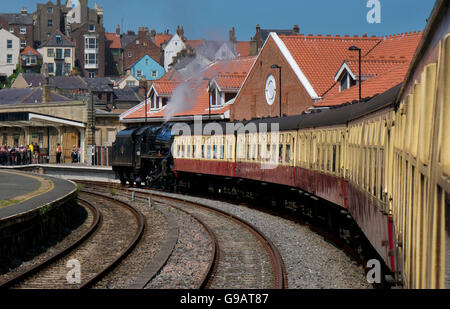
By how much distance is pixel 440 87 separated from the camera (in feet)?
12.2

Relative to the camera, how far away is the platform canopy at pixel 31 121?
51844 mm

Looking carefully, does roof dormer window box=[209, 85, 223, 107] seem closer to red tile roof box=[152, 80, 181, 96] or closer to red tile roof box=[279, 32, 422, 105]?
red tile roof box=[152, 80, 181, 96]


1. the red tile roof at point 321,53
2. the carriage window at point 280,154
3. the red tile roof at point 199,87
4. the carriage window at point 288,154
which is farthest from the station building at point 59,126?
the carriage window at point 288,154

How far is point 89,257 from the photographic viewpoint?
47.9 ft

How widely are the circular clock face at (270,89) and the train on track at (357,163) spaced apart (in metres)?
9.63

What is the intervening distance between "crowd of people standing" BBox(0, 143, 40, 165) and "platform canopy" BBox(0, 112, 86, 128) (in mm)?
1906

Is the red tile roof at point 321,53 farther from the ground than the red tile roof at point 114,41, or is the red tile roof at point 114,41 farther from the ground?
the red tile roof at point 114,41

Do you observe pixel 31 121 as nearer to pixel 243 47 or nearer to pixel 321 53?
pixel 321 53

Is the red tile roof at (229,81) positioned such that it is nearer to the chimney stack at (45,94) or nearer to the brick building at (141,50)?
the chimney stack at (45,94)

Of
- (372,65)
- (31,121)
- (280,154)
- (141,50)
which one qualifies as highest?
(141,50)

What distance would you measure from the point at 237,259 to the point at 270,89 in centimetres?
2818

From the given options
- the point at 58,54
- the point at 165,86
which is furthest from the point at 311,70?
the point at 58,54

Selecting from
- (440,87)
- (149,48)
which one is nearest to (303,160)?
(440,87)
